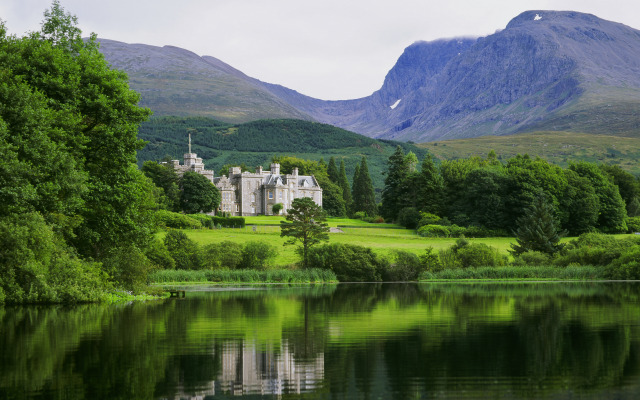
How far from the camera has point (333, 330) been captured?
2088 cm

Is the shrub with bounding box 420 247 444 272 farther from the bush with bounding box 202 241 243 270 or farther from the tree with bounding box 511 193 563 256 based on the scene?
the bush with bounding box 202 241 243 270

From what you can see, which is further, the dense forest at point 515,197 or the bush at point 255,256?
the dense forest at point 515,197

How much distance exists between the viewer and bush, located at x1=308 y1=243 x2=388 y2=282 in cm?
5572

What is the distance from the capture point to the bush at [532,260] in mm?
57406

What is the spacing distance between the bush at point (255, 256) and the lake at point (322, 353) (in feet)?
90.5

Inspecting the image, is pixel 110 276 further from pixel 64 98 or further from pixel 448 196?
pixel 448 196

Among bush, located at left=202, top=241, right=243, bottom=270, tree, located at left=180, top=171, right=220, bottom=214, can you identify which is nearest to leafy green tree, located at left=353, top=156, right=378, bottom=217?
tree, located at left=180, top=171, right=220, bottom=214

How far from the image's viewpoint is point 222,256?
5522 cm

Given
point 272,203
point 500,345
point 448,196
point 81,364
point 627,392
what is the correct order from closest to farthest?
1. point 627,392
2. point 81,364
3. point 500,345
4. point 448,196
5. point 272,203

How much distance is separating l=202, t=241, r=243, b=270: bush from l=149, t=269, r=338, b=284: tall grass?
63.9 inches

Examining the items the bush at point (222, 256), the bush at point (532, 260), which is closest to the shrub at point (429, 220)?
the bush at point (532, 260)

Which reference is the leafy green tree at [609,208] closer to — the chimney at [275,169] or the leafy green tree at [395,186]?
the leafy green tree at [395,186]

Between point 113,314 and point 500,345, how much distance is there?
15254 mm

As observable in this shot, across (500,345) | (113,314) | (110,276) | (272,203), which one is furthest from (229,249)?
(272,203)
